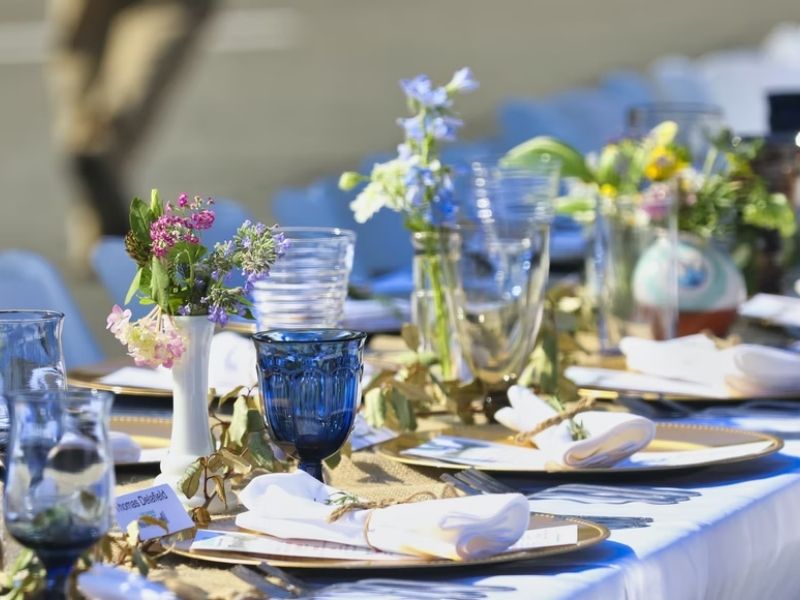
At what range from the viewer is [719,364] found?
78.7 inches

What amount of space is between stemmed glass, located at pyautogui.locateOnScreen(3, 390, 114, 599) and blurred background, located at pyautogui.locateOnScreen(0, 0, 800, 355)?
23.6 feet

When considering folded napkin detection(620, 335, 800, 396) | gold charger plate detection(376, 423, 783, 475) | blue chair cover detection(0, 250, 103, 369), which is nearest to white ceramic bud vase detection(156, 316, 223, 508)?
gold charger plate detection(376, 423, 783, 475)

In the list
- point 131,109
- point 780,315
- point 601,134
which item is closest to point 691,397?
point 780,315

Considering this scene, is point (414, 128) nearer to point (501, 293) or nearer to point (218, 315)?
point (501, 293)

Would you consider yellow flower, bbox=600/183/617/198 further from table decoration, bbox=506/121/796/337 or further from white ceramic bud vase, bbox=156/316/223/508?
white ceramic bud vase, bbox=156/316/223/508

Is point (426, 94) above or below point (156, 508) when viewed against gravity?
above

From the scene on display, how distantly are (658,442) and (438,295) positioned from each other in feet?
1.20

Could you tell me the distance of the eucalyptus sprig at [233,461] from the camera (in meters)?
1.34

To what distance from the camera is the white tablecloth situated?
120cm

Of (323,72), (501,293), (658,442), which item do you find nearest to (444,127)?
(501,293)

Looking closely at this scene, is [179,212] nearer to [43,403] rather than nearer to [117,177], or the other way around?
[43,403]

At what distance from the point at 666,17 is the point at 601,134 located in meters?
13.8

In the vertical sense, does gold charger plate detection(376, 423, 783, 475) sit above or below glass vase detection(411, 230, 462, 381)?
below

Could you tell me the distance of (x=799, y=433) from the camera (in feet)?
5.81
